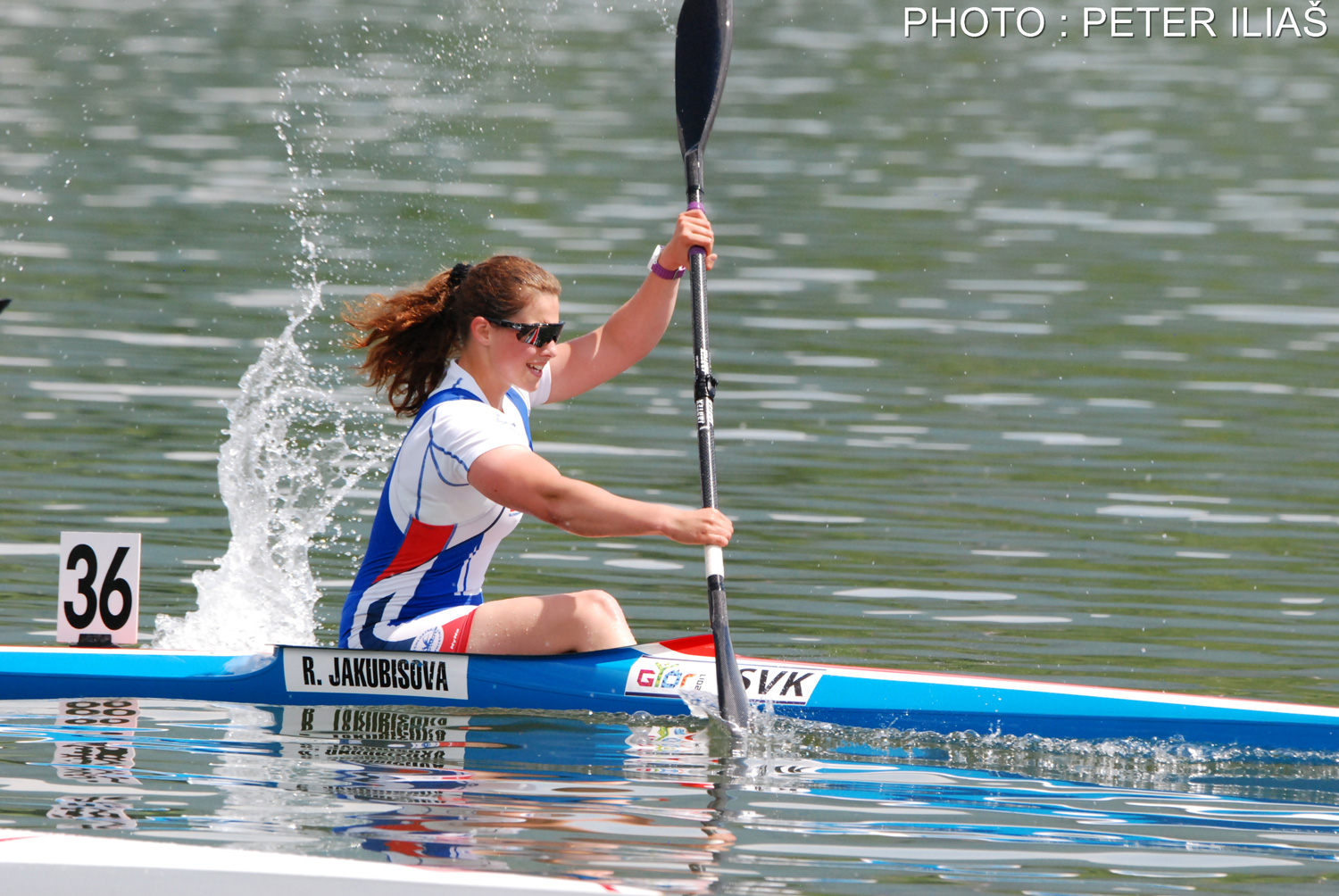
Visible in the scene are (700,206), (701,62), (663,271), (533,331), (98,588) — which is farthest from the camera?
(701,62)

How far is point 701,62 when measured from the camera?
7.70 meters

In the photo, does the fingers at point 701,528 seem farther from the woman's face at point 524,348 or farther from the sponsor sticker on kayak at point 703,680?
the woman's face at point 524,348

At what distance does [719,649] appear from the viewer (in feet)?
19.8

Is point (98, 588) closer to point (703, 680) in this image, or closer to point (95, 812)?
point (95, 812)

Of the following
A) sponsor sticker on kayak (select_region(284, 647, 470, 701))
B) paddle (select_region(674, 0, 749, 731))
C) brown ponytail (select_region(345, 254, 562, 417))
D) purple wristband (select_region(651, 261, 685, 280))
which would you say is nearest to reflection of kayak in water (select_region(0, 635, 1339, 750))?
sponsor sticker on kayak (select_region(284, 647, 470, 701))

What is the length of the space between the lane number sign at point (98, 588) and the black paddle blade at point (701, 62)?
2751mm

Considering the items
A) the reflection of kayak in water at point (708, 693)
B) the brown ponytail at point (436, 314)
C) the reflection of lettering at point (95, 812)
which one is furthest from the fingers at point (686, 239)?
the reflection of lettering at point (95, 812)

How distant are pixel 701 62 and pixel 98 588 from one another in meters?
3.19

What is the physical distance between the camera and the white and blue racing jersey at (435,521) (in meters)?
5.77

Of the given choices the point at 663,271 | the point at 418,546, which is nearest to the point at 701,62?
the point at 663,271

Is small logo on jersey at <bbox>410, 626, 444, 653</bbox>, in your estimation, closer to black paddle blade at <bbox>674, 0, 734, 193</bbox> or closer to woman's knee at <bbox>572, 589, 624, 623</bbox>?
woman's knee at <bbox>572, 589, 624, 623</bbox>

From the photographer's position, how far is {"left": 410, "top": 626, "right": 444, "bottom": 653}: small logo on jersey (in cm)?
606

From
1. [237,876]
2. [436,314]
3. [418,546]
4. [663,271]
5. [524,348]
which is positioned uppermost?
[663,271]

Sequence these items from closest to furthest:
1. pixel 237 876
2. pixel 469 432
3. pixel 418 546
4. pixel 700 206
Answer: pixel 237 876
pixel 469 432
pixel 418 546
pixel 700 206
